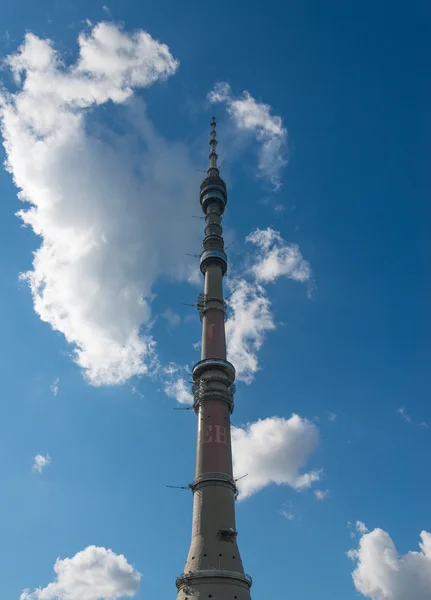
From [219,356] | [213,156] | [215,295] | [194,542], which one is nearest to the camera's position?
[194,542]

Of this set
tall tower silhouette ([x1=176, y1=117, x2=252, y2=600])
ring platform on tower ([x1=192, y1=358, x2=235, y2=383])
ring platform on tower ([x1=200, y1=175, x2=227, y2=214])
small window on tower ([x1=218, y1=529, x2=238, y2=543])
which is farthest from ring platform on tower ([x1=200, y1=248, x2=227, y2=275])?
small window on tower ([x1=218, y1=529, x2=238, y2=543])

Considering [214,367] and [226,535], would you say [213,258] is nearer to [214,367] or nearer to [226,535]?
[214,367]

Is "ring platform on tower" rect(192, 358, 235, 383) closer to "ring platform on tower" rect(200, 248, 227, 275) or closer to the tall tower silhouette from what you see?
the tall tower silhouette

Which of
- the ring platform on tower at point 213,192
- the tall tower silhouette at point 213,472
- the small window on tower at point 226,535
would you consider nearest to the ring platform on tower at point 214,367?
the tall tower silhouette at point 213,472

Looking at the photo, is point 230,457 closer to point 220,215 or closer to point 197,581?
point 197,581

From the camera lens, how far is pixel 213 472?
57906 millimetres

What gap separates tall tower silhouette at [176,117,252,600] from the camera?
166 ft

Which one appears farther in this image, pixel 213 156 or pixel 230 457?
pixel 213 156

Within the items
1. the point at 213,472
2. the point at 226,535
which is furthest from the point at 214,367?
the point at 226,535

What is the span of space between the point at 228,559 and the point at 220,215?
5779cm

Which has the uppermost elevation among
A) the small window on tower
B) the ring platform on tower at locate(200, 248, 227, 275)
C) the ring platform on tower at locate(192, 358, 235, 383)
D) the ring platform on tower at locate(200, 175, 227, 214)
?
the ring platform on tower at locate(200, 175, 227, 214)

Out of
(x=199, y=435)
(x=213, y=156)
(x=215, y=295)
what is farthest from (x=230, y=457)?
(x=213, y=156)

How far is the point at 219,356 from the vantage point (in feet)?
228

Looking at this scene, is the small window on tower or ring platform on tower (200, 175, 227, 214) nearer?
the small window on tower
